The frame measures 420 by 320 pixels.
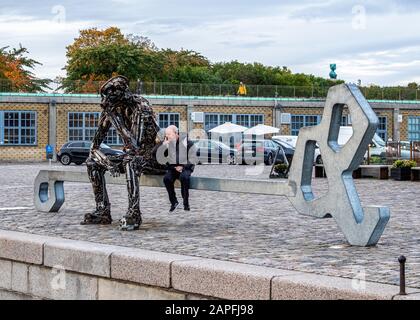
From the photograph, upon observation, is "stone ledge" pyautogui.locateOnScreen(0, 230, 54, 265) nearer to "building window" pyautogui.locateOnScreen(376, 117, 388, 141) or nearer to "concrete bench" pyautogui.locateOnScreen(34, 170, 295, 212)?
"concrete bench" pyautogui.locateOnScreen(34, 170, 295, 212)

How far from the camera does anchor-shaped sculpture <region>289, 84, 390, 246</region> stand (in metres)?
10.4

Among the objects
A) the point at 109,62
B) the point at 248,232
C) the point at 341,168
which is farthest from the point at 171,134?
the point at 109,62

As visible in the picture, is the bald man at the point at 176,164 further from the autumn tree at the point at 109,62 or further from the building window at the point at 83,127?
the autumn tree at the point at 109,62

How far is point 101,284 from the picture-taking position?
9.48m

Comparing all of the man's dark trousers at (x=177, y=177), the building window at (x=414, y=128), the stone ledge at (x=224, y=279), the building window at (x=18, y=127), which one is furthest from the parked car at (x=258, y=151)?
the stone ledge at (x=224, y=279)

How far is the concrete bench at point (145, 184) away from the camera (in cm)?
1171

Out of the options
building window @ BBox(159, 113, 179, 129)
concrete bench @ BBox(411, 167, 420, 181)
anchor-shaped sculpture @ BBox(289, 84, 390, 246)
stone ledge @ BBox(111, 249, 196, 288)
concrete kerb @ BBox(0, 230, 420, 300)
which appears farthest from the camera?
building window @ BBox(159, 113, 179, 129)

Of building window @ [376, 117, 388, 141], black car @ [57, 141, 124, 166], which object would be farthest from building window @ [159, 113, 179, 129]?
building window @ [376, 117, 388, 141]

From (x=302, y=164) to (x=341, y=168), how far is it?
0.77 meters

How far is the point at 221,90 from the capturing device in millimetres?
68625

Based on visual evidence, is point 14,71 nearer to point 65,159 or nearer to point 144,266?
point 65,159

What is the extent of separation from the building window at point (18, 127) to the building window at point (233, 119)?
38.9 ft
